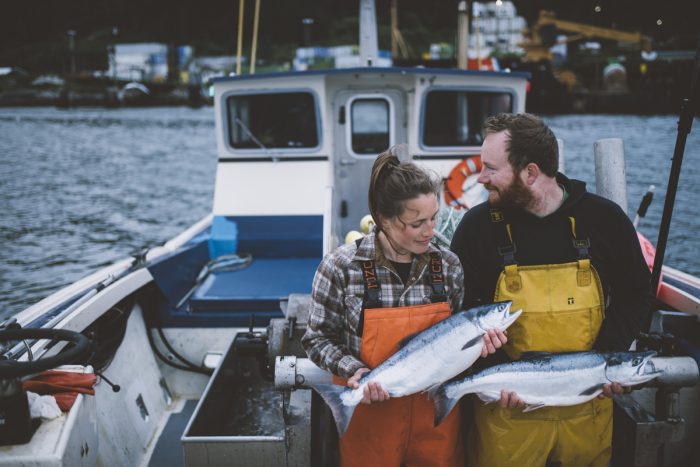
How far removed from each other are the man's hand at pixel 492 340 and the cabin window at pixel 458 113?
15.7 feet

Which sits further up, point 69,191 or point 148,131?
point 148,131

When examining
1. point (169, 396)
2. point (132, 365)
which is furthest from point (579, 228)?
point (169, 396)

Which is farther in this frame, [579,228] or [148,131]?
[148,131]

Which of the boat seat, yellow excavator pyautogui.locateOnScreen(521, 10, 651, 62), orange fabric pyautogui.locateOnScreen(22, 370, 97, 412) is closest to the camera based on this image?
orange fabric pyautogui.locateOnScreen(22, 370, 97, 412)

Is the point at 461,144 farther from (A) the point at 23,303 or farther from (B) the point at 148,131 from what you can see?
(B) the point at 148,131

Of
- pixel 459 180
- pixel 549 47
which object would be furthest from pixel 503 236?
pixel 549 47

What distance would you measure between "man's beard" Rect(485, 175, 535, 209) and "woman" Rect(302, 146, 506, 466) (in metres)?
0.33

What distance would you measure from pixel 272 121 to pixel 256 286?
85.4 inches

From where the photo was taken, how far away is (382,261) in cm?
236

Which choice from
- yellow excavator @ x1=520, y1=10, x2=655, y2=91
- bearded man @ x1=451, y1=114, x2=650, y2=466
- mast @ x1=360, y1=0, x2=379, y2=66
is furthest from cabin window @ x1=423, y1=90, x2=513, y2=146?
yellow excavator @ x1=520, y1=10, x2=655, y2=91

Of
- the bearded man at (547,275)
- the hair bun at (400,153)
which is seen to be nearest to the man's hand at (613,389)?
the bearded man at (547,275)

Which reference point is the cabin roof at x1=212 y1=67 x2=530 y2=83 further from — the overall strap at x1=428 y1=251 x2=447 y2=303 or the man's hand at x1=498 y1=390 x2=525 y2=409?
the man's hand at x1=498 y1=390 x2=525 y2=409

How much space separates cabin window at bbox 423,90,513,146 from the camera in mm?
6699

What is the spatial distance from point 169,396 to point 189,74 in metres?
121
